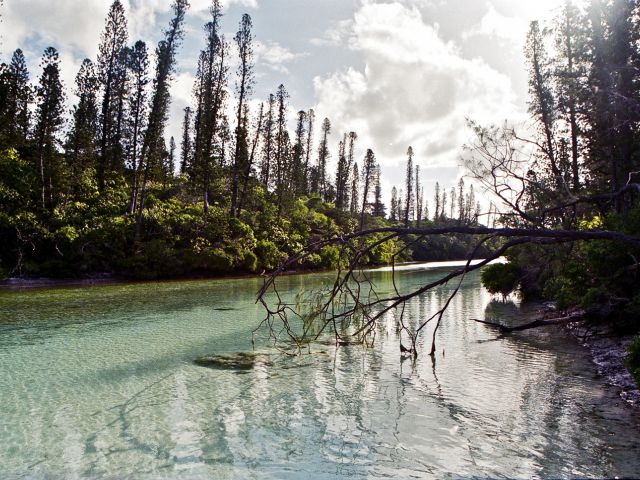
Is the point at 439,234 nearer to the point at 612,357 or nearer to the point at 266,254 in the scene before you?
the point at 612,357

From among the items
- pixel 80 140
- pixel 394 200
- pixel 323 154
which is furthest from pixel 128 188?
pixel 394 200

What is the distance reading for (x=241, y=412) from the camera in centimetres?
617

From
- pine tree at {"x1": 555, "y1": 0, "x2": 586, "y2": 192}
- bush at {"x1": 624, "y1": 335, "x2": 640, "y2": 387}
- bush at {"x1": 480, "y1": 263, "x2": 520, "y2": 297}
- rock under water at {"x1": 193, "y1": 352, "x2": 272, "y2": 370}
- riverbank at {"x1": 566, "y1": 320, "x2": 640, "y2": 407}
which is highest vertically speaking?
pine tree at {"x1": 555, "y1": 0, "x2": 586, "y2": 192}

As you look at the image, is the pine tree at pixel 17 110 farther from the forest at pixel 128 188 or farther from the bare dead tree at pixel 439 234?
the bare dead tree at pixel 439 234

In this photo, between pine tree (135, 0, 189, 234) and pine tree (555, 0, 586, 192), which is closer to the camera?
pine tree (555, 0, 586, 192)

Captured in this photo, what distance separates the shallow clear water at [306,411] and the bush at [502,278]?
7845mm

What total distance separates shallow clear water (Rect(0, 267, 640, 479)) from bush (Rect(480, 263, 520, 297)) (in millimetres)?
7845

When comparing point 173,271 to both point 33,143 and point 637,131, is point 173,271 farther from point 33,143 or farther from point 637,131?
point 637,131

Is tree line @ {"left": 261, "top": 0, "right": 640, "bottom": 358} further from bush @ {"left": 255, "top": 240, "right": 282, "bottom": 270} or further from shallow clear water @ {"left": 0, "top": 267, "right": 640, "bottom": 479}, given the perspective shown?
bush @ {"left": 255, "top": 240, "right": 282, "bottom": 270}

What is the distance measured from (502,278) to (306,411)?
15131mm

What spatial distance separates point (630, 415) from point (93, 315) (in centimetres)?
1379

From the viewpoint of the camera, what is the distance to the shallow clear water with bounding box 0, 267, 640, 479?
470cm

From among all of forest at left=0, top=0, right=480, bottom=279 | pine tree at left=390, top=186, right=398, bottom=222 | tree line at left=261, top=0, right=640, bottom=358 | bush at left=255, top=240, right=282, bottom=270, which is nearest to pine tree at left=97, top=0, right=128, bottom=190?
forest at left=0, top=0, right=480, bottom=279

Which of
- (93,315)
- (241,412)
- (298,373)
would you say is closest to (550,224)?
(298,373)
